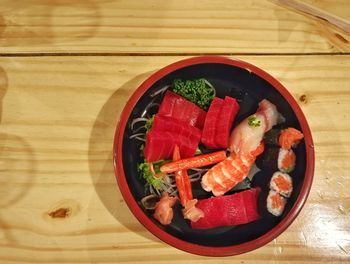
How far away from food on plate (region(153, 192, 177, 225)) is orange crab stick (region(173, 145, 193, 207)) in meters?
0.03

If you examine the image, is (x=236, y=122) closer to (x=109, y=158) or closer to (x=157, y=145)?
(x=157, y=145)

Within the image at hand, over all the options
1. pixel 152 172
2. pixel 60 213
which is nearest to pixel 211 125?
pixel 152 172

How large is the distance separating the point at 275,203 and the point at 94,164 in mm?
607

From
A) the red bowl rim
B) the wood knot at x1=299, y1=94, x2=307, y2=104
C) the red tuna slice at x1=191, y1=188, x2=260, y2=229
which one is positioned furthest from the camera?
the wood knot at x1=299, y1=94, x2=307, y2=104

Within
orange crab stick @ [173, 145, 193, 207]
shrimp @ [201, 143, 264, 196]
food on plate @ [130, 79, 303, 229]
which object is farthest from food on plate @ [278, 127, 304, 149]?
orange crab stick @ [173, 145, 193, 207]

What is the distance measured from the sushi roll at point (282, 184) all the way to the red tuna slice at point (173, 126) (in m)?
0.28

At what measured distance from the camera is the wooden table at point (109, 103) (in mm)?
1294

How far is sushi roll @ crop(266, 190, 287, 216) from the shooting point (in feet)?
4.04

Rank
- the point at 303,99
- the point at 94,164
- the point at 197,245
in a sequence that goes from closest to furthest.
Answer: the point at 197,245, the point at 94,164, the point at 303,99

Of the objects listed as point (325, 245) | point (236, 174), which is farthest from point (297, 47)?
point (325, 245)

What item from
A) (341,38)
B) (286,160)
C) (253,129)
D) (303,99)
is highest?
(341,38)

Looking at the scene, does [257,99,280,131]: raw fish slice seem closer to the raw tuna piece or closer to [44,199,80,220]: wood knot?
the raw tuna piece

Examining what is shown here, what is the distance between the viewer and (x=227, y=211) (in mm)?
1245

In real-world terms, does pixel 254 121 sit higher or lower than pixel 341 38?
lower
